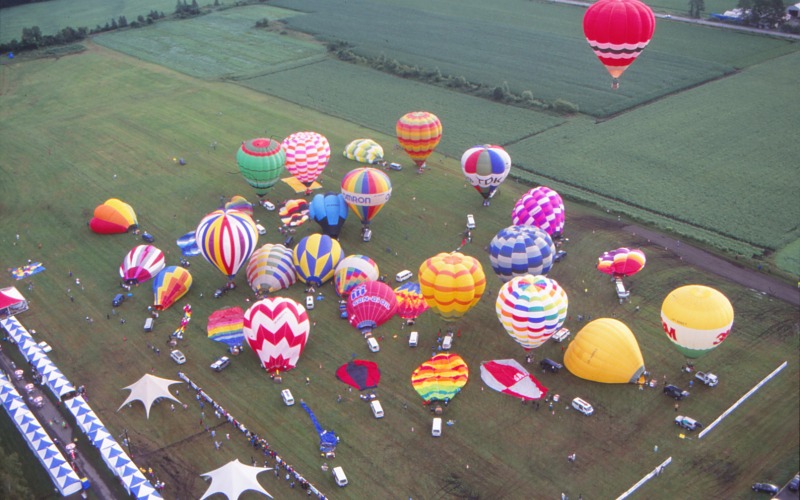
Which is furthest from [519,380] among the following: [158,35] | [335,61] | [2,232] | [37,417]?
[158,35]

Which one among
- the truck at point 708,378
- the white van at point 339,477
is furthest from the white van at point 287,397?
the truck at point 708,378

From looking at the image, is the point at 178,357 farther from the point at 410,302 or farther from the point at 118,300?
the point at 410,302

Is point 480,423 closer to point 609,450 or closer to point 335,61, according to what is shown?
point 609,450

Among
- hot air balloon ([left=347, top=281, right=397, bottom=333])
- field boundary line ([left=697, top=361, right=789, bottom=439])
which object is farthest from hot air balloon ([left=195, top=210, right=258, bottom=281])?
field boundary line ([left=697, top=361, right=789, bottom=439])

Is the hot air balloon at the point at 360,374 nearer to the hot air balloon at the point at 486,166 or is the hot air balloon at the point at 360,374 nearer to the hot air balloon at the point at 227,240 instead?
Result: the hot air balloon at the point at 227,240

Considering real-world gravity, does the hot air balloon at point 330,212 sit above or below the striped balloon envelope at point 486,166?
below
